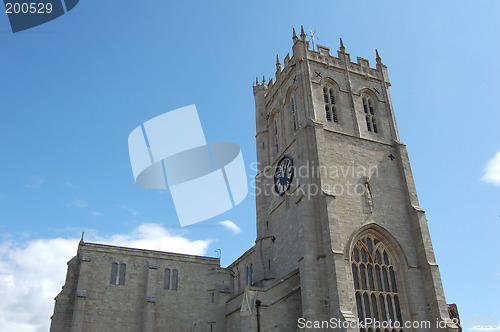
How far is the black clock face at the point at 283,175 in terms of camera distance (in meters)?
35.4

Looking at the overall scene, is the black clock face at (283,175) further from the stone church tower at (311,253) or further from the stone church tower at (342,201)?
the stone church tower at (342,201)

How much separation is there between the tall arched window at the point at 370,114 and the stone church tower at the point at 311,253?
10 centimetres

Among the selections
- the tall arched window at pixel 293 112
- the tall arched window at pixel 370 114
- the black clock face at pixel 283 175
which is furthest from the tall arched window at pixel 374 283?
the tall arched window at pixel 293 112

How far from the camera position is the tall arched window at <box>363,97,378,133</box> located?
38.0 meters

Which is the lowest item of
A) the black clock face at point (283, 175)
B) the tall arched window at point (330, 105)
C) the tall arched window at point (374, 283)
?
the tall arched window at point (374, 283)

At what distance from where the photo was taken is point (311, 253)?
28.9 m

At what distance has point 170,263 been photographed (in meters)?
36.0

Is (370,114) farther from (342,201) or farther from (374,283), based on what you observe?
(374,283)

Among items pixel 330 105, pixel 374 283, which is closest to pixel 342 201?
pixel 374 283

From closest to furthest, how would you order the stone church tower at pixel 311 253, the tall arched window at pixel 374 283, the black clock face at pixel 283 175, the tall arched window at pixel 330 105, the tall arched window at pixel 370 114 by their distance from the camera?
1. the stone church tower at pixel 311 253
2. the tall arched window at pixel 374 283
3. the black clock face at pixel 283 175
4. the tall arched window at pixel 330 105
5. the tall arched window at pixel 370 114

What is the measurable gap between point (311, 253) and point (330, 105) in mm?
14028

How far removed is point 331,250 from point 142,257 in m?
16.0

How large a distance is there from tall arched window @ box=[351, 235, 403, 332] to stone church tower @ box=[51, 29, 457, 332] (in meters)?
0.08

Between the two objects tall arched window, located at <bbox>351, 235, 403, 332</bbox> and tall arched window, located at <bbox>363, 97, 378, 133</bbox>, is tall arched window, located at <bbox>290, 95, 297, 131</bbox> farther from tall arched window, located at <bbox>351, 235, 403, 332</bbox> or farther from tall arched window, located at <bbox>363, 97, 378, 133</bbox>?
tall arched window, located at <bbox>351, 235, 403, 332</bbox>
